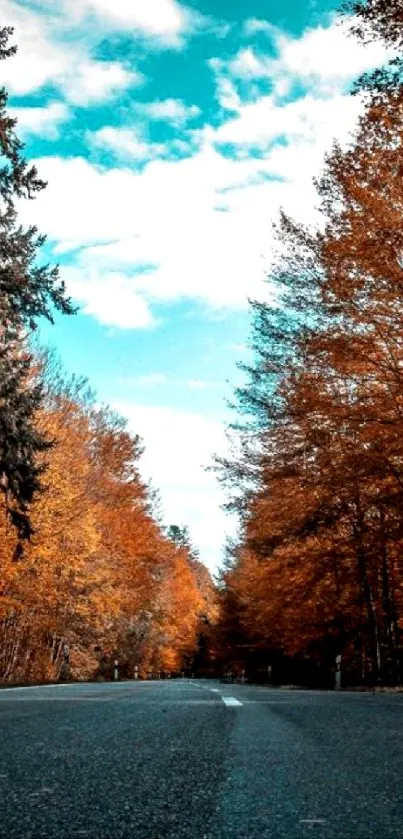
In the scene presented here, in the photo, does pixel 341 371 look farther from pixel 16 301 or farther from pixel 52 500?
pixel 52 500

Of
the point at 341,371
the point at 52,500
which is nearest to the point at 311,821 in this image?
the point at 341,371

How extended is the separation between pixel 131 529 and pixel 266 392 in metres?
18.6

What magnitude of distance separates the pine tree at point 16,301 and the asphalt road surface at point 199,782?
10725mm

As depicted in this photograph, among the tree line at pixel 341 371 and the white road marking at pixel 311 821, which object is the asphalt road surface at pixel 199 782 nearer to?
the white road marking at pixel 311 821

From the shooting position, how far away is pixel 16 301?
15195mm

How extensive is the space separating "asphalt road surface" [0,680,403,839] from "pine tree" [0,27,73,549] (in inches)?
422

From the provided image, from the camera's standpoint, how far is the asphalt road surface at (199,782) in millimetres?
1698

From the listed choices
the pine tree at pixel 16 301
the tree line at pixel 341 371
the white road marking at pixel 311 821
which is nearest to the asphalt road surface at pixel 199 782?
the white road marking at pixel 311 821

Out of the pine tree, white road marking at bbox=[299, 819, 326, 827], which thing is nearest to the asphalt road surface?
white road marking at bbox=[299, 819, 326, 827]

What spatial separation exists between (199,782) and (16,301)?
13.8 meters

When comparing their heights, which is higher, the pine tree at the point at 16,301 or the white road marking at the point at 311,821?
the pine tree at the point at 16,301

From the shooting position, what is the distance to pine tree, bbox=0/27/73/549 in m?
14.8

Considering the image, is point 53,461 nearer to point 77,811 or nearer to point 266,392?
point 266,392

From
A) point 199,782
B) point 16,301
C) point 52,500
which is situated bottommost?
point 199,782
